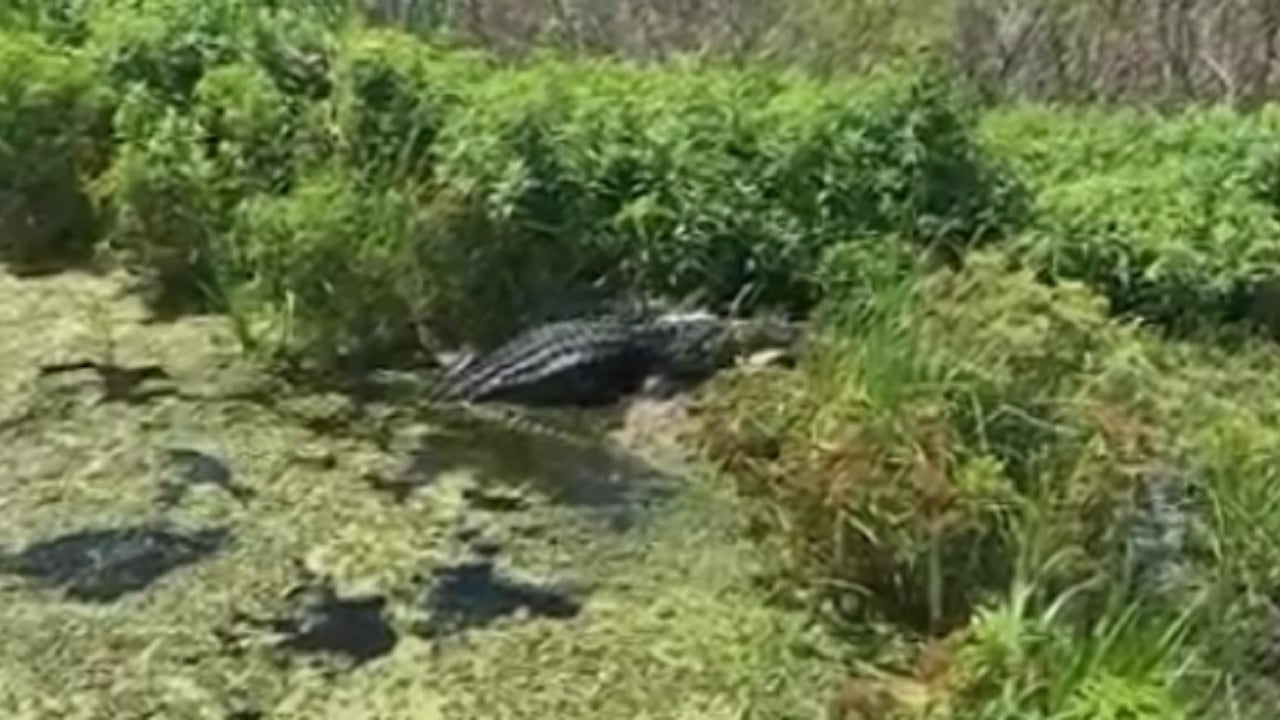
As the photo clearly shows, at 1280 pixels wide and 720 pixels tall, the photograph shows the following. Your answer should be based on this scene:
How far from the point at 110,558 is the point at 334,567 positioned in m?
0.51

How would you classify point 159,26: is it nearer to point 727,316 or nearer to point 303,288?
point 303,288

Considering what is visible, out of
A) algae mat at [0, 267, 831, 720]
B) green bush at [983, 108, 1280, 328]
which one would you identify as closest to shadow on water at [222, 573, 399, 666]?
algae mat at [0, 267, 831, 720]

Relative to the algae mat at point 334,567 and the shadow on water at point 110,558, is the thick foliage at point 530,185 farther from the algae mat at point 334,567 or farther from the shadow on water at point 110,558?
the shadow on water at point 110,558

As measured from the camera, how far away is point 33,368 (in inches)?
244

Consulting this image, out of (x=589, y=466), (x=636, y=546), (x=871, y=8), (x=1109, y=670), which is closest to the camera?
(x=1109, y=670)

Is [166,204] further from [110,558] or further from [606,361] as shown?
[110,558]

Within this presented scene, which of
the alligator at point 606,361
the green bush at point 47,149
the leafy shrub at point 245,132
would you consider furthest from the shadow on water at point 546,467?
the green bush at point 47,149

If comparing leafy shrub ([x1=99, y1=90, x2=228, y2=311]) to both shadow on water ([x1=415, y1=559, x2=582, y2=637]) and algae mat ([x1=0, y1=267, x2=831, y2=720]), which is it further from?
shadow on water ([x1=415, y1=559, x2=582, y2=637])

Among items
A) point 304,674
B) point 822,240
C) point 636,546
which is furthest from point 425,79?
point 304,674

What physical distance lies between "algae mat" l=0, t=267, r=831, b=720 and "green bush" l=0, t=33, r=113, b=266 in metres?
0.85

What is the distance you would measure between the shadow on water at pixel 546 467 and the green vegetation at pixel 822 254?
217 mm

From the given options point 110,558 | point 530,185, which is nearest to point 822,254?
point 530,185

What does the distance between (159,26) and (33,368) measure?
4.31ft

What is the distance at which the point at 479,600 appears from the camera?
498 centimetres
